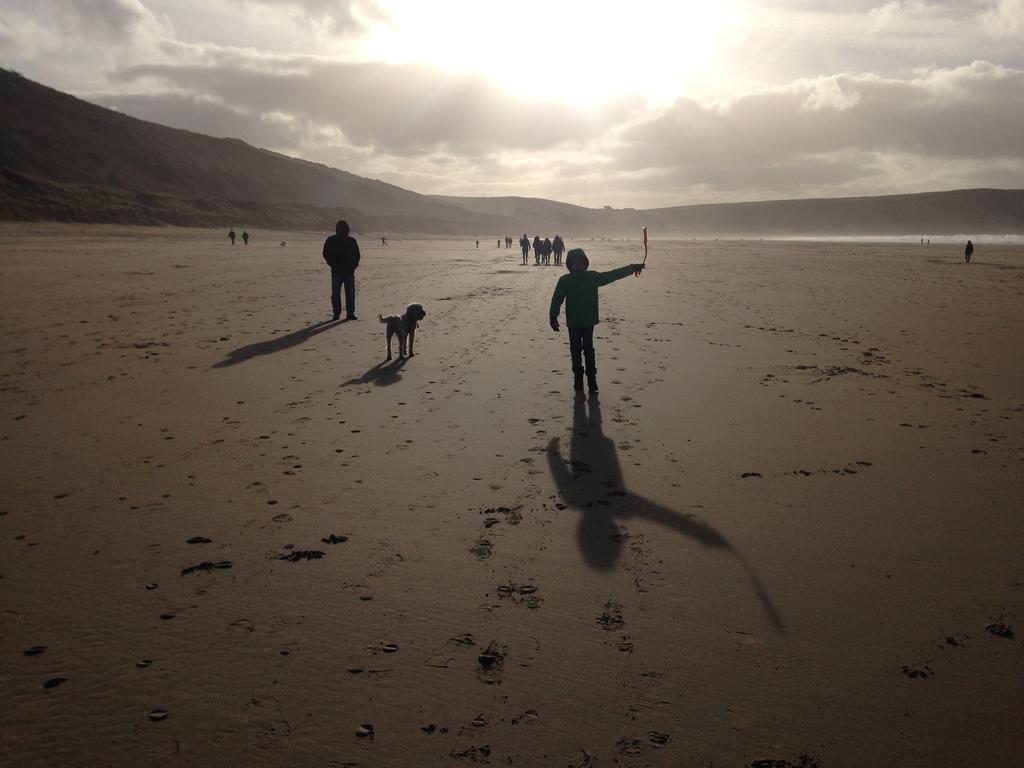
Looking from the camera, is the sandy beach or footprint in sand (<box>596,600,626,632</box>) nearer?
the sandy beach

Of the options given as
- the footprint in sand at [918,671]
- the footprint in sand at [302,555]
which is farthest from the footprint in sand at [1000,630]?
the footprint in sand at [302,555]

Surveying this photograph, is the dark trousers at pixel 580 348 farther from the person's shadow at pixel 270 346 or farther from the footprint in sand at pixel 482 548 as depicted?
the person's shadow at pixel 270 346

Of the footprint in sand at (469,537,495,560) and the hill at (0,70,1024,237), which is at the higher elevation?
the hill at (0,70,1024,237)

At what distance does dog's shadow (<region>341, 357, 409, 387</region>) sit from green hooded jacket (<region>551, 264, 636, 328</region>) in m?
2.43

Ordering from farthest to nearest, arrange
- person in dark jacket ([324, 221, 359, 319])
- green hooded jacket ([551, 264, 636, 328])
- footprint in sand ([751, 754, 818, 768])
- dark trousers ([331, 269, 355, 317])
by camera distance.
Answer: dark trousers ([331, 269, 355, 317]) < person in dark jacket ([324, 221, 359, 319]) < green hooded jacket ([551, 264, 636, 328]) < footprint in sand ([751, 754, 818, 768])

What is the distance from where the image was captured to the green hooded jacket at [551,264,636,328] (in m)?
7.73

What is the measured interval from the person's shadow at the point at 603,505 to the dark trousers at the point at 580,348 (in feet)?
5.09

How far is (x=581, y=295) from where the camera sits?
25.6 feet

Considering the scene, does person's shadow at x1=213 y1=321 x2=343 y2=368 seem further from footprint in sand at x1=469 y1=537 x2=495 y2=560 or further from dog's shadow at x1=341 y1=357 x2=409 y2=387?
footprint in sand at x1=469 y1=537 x2=495 y2=560

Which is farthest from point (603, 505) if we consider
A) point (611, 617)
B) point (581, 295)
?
point (581, 295)

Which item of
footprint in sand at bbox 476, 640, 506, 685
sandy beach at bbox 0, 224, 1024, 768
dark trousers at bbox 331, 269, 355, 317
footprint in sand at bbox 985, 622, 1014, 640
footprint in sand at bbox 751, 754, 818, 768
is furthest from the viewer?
dark trousers at bbox 331, 269, 355, 317

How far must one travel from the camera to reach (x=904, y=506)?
456 centimetres

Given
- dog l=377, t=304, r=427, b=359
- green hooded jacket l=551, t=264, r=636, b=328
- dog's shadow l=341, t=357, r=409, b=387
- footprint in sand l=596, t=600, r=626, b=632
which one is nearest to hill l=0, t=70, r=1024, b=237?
dog l=377, t=304, r=427, b=359

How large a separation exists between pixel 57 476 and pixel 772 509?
5560 mm
